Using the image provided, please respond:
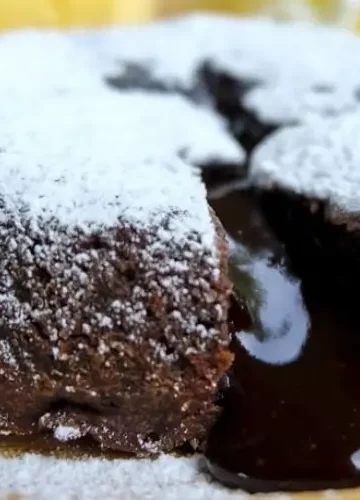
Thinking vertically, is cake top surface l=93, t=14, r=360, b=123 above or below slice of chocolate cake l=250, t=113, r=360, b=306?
below

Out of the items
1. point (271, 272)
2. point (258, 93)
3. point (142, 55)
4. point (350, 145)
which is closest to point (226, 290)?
point (271, 272)

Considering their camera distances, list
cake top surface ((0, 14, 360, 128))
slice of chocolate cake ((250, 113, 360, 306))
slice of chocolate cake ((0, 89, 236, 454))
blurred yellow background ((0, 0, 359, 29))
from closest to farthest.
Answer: slice of chocolate cake ((0, 89, 236, 454)) → slice of chocolate cake ((250, 113, 360, 306)) → cake top surface ((0, 14, 360, 128)) → blurred yellow background ((0, 0, 359, 29))

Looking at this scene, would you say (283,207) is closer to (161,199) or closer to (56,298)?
(161,199)

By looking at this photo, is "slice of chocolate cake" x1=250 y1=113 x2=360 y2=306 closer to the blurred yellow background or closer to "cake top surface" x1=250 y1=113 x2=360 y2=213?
"cake top surface" x1=250 y1=113 x2=360 y2=213

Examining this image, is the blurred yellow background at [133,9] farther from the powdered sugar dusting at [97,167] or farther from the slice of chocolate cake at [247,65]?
the powdered sugar dusting at [97,167]

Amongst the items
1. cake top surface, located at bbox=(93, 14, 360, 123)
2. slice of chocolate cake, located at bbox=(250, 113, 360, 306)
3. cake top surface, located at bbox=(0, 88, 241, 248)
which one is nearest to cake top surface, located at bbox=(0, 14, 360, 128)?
cake top surface, located at bbox=(93, 14, 360, 123)

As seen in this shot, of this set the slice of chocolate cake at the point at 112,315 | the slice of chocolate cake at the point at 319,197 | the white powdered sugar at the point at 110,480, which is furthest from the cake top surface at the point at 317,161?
the white powdered sugar at the point at 110,480
